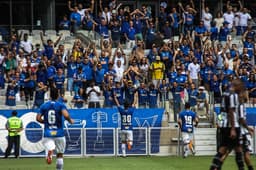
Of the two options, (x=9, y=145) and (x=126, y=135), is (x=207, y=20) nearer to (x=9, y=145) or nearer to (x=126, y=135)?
(x=126, y=135)

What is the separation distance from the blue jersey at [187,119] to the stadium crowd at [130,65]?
2.90 m

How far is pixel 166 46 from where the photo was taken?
36.0 meters

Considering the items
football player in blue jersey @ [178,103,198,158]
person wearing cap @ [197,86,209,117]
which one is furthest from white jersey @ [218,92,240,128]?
person wearing cap @ [197,86,209,117]

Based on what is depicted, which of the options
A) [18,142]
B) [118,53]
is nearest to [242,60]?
[118,53]

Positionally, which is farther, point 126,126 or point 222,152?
point 126,126

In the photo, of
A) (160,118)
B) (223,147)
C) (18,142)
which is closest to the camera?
(223,147)

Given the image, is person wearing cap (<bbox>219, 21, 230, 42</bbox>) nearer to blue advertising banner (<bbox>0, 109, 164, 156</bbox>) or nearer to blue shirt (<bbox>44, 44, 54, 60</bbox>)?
blue advertising banner (<bbox>0, 109, 164, 156</bbox>)

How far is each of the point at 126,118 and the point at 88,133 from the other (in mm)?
1963

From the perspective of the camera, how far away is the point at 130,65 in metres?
34.9

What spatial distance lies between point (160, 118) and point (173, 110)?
1.00 meters

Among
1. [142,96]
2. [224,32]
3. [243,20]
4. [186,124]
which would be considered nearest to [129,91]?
[142,96]

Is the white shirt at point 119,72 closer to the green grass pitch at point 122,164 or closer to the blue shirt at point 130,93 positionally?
the blue shirt at point 130,93

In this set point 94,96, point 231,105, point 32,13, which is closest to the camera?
point 231,105

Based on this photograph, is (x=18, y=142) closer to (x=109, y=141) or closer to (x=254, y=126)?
(x=109, y=141)
